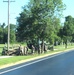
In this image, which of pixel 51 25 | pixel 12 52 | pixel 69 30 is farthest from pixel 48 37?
pixel 69 30

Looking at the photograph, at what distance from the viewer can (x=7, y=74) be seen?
1767 centimetres

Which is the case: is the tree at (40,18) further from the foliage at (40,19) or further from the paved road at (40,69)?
the paved road at (40,69)

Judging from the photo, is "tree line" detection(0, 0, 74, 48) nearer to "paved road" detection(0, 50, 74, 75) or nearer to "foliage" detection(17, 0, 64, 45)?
"foliage" detection(17, 0, 64, 45)

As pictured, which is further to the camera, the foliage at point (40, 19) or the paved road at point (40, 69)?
the foliage at point (40, 19)

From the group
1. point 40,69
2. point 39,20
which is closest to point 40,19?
point 39,20

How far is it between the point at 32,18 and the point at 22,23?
7.44ft

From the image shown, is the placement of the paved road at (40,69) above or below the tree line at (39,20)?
below

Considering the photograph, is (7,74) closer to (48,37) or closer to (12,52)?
(12,52)

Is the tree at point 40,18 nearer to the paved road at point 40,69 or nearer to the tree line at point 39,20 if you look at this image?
the tree line at point 39,20

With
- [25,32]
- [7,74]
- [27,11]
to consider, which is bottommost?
[7,74]

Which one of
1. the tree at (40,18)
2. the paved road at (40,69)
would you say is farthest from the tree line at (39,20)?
the paved road at (40,69)

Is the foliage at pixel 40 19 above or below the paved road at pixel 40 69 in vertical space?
above

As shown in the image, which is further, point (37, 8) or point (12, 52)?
point (37, 8)

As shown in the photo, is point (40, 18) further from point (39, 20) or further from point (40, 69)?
point (40, 69)
